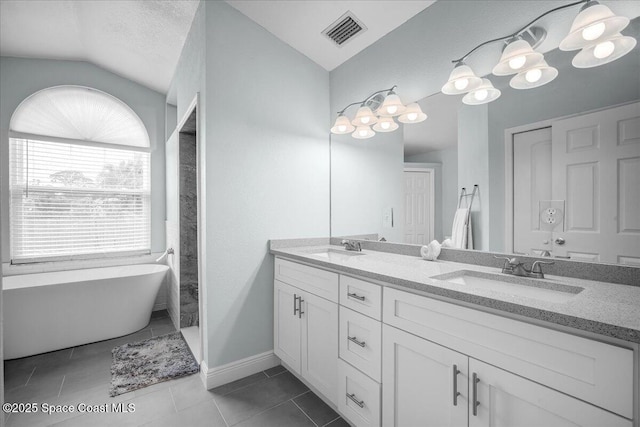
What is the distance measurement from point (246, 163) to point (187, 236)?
123cm

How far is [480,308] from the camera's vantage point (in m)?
1.02

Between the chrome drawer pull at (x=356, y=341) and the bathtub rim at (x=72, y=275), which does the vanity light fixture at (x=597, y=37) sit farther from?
the bathtub rim at (x=72, y=275)

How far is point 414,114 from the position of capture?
196 centimetres

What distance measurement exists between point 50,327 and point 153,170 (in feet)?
6.35

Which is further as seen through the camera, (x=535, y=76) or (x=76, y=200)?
(x=76, y=200)

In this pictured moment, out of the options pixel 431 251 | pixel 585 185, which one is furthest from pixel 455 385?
pixel 585 185

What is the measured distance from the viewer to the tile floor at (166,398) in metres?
1.70

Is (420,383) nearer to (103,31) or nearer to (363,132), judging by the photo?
(363,132)

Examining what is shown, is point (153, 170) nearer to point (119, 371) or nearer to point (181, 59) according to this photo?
point (181, 59)

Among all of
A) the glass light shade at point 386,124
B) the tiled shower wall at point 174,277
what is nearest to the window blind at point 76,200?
the tiled shower wall at point 174,277

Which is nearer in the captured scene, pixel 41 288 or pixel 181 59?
pixel 41 288

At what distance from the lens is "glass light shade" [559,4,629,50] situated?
1.12m

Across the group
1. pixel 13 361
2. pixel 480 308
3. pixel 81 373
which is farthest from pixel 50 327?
pixel 480 308

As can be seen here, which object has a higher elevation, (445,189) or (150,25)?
(150,25)
